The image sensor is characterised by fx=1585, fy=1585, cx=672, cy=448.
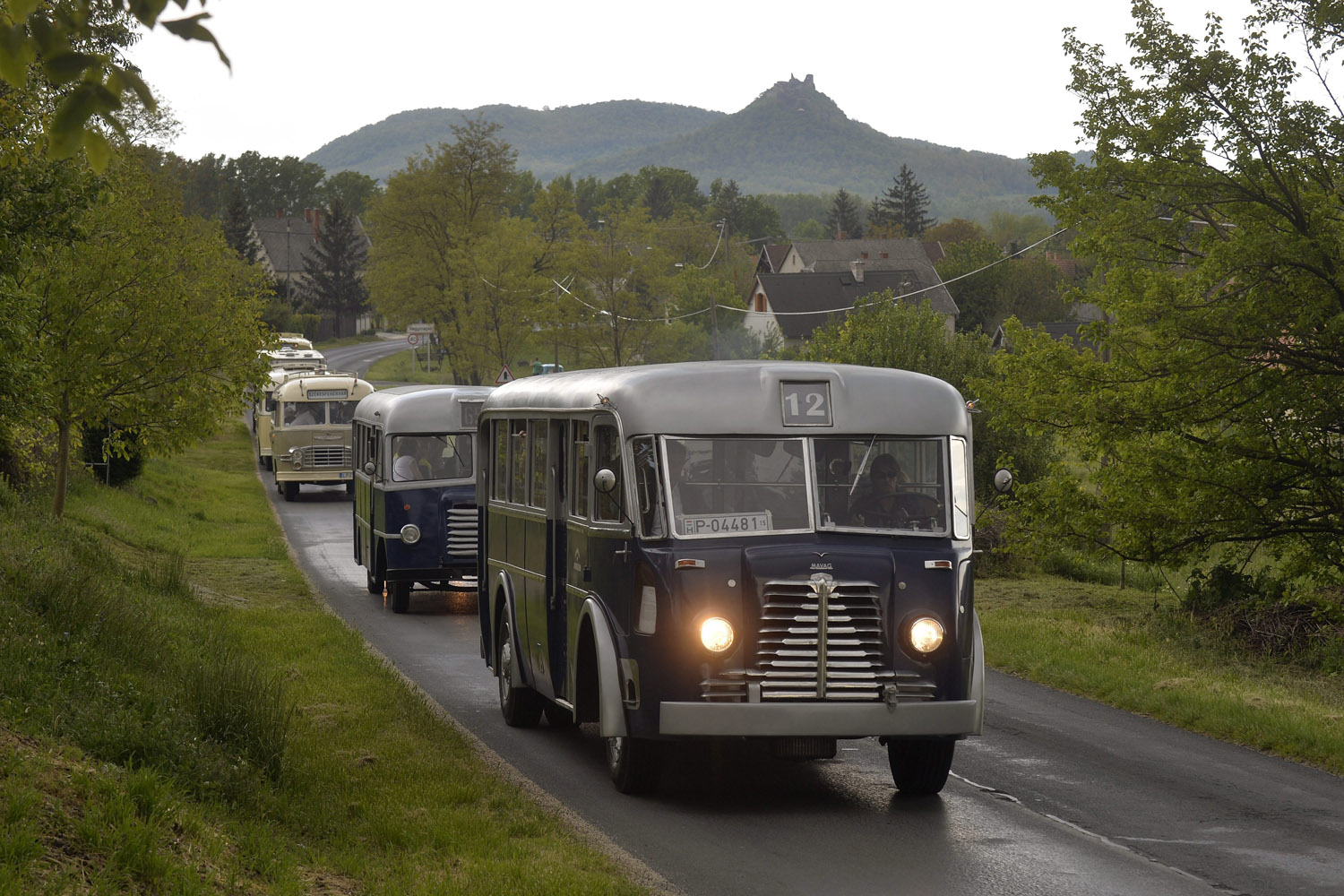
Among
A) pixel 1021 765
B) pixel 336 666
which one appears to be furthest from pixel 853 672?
pixel 336 666

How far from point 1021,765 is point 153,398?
58.5 ft

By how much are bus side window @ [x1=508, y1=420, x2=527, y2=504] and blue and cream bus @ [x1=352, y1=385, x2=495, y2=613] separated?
7973 mm

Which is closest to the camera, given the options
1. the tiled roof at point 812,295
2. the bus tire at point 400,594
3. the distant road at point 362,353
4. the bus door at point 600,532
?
the bus door at point 600,532

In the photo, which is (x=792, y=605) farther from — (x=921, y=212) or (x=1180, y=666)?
(x=921, y=212)

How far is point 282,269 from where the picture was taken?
16175 centimetres

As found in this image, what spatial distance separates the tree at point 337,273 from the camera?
125m

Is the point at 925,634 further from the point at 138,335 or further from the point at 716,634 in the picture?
the point at 138,335

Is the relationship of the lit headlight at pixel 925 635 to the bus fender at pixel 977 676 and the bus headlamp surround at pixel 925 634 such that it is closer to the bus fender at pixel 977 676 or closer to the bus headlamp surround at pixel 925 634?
the bus headlamp surround at pixel 925 634

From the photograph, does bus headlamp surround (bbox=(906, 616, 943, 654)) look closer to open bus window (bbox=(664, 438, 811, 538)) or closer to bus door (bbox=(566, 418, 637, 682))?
open bus window (bbox=(664, 438, 811, 538))

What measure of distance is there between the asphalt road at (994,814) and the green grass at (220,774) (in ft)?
2.24

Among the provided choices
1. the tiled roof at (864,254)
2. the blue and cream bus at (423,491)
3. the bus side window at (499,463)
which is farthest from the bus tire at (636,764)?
the tiled roof at (864,254)

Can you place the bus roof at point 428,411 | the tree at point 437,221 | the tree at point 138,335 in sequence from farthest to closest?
the tree at point 437,221, the tree at point 138,335, the bus roof at point 428,411

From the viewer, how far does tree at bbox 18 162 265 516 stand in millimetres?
23594

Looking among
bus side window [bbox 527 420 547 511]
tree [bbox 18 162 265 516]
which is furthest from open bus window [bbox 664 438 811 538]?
tree [bbox 18 162 265 516]
